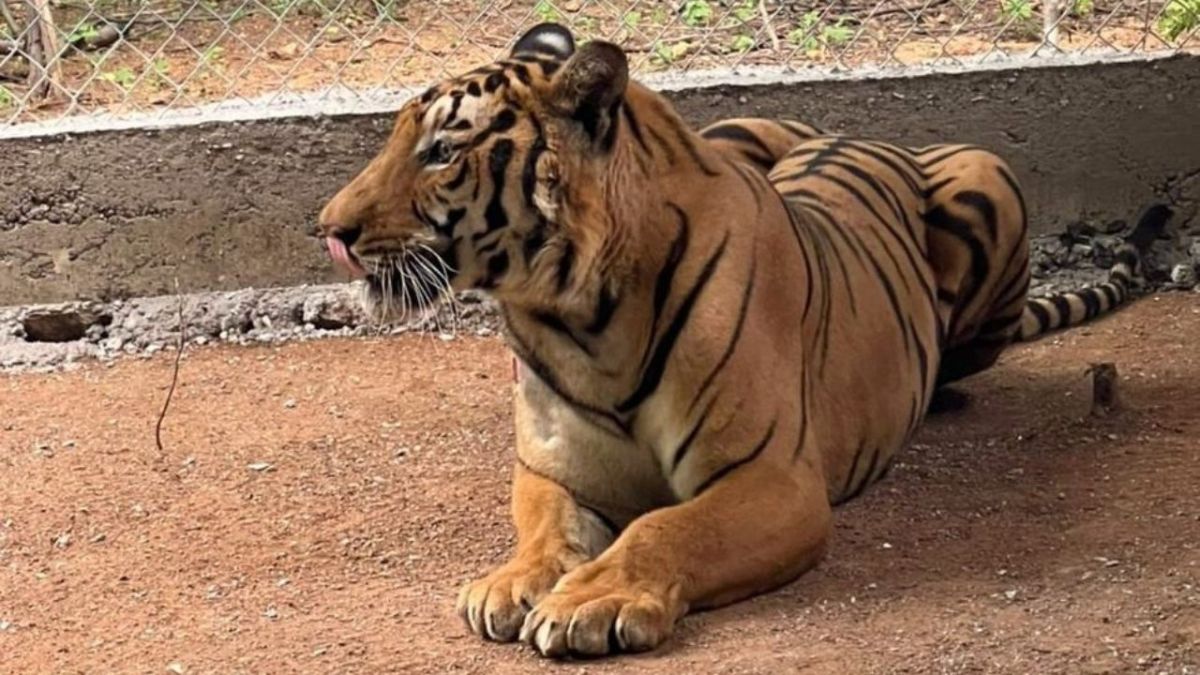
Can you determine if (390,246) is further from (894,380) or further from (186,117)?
(186,117)

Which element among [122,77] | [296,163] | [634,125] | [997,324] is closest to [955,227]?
[997,324]

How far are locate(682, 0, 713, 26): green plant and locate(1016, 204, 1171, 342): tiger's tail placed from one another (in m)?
1.42

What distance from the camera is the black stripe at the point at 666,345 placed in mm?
3945

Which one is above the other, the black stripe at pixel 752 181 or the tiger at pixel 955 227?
the black stripe at pixel 752 181

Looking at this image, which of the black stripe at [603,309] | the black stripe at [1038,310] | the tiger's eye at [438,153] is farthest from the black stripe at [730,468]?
the black stripe at [1038,310]

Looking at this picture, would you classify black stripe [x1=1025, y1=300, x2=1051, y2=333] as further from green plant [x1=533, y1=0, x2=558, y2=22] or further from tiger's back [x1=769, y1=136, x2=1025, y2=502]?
green plant [x1=533, y1=0, x2=558, y2=22]

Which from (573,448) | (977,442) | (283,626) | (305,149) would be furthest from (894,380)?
(305,149)

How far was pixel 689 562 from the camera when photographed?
3.71 metres

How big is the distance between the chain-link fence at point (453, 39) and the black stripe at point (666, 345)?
249 centimetres

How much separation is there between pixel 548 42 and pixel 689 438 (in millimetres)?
877

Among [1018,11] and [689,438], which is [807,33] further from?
[689,438]

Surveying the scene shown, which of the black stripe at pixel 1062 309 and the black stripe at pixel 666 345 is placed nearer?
the black stripe at pixel 666 345

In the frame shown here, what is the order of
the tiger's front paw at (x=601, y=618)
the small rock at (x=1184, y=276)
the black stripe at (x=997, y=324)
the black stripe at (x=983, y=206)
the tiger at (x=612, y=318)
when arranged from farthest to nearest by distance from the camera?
the small rock at (x=1184, y=276)
the black stripe at (x=997, y=324)
the black stripe at (x=983, y=206)
the tiger at (x=612, y=318)
the tiger's front paw at (x=601, y=618)

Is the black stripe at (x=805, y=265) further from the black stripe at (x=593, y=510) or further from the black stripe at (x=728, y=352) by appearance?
the black stripe at (x=593, y=510)
